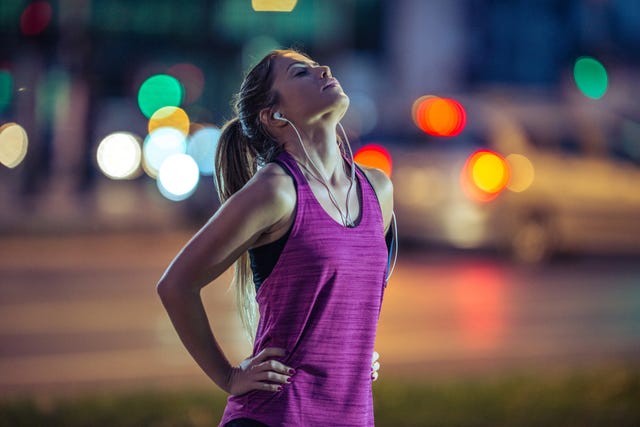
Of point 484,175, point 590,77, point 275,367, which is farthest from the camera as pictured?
point 590,77

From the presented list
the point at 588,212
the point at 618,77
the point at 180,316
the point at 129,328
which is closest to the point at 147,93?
the point at 618,77

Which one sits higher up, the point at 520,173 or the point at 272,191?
the point at 272,191

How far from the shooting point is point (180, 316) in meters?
2.70

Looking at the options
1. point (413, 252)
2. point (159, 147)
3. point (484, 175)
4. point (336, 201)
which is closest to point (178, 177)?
point (159, 147)

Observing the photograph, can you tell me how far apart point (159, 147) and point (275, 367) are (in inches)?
804

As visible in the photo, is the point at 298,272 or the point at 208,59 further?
the point at 208,59

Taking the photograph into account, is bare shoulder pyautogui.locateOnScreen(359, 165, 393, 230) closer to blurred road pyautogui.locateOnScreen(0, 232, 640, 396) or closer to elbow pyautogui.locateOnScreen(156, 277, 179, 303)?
elbow pyautogui.locateOnScreen(156, 277, 179, 303)

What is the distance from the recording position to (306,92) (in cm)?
277

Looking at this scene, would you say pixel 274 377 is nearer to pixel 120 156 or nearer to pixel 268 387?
pixel 268 387

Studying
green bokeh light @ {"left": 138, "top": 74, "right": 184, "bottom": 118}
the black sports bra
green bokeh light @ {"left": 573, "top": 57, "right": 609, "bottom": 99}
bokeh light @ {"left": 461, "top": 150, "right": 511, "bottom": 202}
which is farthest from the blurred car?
green bokeh light @ {"left": 138, "top": 74, "right": 184, "bottom": 118}

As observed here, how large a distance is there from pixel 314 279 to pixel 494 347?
233 inches

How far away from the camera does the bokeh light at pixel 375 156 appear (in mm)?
12920

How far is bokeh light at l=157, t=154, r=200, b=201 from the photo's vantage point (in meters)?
18.8

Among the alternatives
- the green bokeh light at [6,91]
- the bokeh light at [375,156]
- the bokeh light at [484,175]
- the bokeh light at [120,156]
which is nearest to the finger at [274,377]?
the bokeh light at [484,175]
